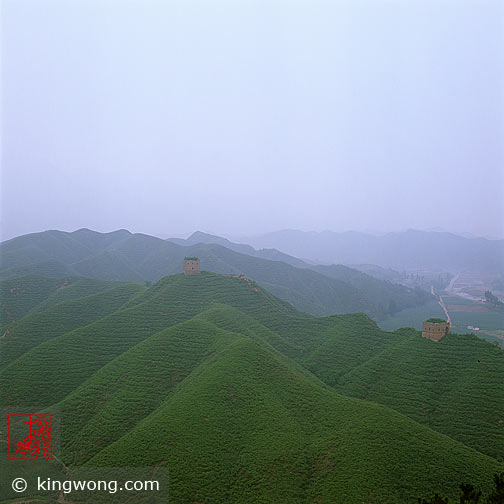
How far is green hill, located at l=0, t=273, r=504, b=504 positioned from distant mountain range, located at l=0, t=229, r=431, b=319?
62855 millimetres

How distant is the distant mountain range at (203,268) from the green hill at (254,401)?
206ft

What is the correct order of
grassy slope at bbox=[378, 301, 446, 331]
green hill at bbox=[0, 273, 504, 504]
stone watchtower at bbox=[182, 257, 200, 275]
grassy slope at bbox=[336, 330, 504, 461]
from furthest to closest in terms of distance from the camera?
1. grassy slope at bbox=[378, 301, 446, 331]
2. stone watchtower at bbox=[182, 257, 200, 275]
3. grassy slope at bbox=[336, 330, 504, 461]
4. green hill at bbox=[0, 273, 504, 504]

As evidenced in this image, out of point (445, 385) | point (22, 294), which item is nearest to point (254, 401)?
point (445, 385)

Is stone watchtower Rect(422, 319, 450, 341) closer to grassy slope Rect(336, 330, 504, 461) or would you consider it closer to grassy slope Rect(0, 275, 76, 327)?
grassy slope Rect(336, 330, 504, 461)

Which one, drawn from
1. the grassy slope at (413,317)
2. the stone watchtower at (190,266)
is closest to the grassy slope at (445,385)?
the stone watchtower at (190,266)

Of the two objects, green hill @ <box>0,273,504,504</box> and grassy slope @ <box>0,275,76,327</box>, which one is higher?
grassy slope @ <box>0,275,76,327</box>

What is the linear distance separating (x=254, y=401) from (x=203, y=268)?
103792 millimetres

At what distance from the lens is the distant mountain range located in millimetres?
124662

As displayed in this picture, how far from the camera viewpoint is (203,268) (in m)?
133

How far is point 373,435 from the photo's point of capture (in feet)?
85.0

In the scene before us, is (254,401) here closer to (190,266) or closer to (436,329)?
(436,329)

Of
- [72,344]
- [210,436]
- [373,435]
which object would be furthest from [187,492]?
Result: [72,344]

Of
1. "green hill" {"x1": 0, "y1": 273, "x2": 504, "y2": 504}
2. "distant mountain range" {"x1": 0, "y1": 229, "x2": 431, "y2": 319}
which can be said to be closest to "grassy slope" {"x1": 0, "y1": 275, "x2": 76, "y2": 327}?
"green hill" {"x1": 0, "y1": 273, "x2": 504, "y2": 504}

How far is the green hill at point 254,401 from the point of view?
2334 cm
